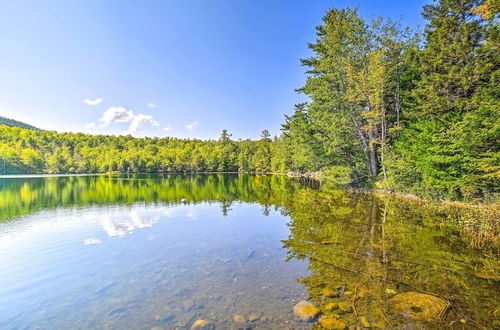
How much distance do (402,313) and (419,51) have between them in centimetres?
2443

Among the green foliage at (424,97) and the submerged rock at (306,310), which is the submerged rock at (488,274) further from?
the green foliage at (424,97)

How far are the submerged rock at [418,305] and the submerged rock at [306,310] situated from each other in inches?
68.5

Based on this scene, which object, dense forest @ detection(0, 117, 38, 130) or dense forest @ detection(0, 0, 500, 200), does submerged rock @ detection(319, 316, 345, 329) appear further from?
dense forest @ detection(0, 117, 38, 130)

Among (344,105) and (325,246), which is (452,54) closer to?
(344,105)

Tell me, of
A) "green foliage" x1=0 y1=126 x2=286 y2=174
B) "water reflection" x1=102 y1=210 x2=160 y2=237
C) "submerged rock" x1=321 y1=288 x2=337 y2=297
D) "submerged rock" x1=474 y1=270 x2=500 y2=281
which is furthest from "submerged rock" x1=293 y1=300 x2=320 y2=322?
"green foliage" x1=0 y1=126 x2=286 y2=174

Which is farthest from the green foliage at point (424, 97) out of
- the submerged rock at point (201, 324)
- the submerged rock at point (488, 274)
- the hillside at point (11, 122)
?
the hillside at point (11, 122)

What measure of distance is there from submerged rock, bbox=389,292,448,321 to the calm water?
0.02 meters

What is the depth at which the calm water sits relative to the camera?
5.23m

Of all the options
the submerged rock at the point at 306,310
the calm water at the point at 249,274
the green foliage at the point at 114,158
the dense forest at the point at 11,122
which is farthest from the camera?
the dense forest at the point at 11,122

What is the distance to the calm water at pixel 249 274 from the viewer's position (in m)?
5.23

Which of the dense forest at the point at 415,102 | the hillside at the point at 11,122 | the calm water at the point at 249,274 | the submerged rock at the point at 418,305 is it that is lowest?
the calm water at the point at 249,274

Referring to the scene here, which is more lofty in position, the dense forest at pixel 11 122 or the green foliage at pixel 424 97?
the dense forest at pixel 11 122

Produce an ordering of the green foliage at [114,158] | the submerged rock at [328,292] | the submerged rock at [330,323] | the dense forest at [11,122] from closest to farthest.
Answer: the submerged rock at [330,323], the submerged rock at [328,292], the green foliage at [114,158], the dense forest at [11,122]

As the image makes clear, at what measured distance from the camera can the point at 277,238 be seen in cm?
1118
